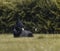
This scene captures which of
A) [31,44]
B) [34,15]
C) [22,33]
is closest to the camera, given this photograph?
[31,44]

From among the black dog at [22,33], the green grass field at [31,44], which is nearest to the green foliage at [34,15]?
the black dog at [22,33]

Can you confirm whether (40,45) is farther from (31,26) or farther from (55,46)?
(31,26)

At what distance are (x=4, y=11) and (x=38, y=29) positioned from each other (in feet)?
3.35

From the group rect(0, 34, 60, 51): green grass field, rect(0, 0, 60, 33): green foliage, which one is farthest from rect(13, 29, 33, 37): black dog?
rect(0, 0, 60, 33): green foliage

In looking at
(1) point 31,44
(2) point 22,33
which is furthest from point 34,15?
(1) point 31,44

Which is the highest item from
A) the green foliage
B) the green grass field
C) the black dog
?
the green foliage

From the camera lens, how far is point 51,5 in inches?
307

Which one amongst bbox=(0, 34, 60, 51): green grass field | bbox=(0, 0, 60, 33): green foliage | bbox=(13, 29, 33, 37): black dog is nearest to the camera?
bbox=(0, 34, 60, 51): green grass field

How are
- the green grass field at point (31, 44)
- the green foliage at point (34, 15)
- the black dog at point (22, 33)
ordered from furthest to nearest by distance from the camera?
the green foliage at point (34, 15) < the black dog at point (22, 33) < the green grass field at point (31, 44)

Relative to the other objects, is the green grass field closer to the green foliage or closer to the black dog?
the black dog

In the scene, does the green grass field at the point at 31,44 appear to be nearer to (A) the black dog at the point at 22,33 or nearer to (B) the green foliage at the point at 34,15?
(A) the black dog at the point at 22,33

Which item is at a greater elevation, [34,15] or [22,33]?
[34,15]

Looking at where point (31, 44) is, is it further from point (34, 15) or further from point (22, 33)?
point (34, 15)

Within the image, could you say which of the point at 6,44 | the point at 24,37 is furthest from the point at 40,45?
the point at 24,37
